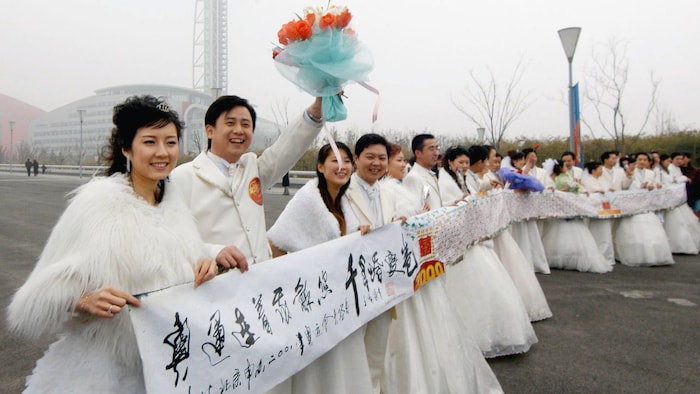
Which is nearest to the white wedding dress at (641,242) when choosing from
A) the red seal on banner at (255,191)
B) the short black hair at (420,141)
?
the short black hair at (420,141)

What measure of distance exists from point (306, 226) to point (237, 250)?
939 mm

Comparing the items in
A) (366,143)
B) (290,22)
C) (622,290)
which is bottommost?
(622,290)

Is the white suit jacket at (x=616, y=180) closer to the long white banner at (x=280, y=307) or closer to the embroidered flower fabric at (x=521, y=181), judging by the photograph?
the embroidered flower fabric at (x=521, y=181)

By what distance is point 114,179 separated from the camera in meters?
1.74

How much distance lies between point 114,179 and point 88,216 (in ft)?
0.71

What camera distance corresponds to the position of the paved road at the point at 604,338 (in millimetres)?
3342

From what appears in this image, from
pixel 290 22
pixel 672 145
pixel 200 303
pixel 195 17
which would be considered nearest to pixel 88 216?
pixel 200 303

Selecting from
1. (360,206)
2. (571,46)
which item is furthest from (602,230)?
(360,206)

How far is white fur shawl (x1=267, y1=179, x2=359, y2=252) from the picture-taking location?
109 inches

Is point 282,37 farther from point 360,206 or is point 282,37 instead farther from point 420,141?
point 420,141

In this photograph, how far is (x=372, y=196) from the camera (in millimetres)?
3113

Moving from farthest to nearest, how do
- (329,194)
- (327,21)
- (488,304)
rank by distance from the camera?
1. (488,304)
2. (329,194)
3. (327,21)

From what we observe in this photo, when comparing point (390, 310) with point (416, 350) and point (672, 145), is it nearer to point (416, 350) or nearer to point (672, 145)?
point (416, 350)
